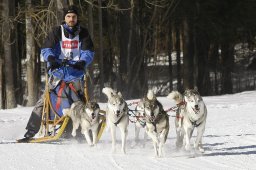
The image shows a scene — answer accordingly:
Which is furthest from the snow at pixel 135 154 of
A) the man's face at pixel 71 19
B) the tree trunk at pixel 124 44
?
the tree trunk at pixel 124 44

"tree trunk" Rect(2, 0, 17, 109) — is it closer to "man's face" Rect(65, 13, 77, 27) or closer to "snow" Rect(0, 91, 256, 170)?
"snow" Rect(0, 91, 256, 170)

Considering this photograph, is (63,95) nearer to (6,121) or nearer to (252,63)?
(6,121)

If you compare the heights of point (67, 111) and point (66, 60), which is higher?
point (66, 60)

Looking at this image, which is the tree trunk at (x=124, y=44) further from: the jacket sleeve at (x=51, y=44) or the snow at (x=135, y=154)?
the jacket sleeve at (x=51, y=44)

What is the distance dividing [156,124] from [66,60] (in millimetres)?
1872

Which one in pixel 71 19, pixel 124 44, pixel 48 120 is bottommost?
pixel 48 120

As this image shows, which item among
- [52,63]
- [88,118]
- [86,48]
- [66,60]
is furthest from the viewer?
[86,48]

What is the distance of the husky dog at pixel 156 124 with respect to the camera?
22.0 feet

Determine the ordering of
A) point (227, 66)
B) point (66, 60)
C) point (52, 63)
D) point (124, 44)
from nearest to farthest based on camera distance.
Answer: point (52, 63)
point (66, 60)
point (124, 44)
point (227, 66)

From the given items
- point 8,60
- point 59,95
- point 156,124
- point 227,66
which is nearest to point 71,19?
point 59,95

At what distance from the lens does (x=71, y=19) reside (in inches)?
310

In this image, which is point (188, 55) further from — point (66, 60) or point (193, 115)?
point (193, 115)

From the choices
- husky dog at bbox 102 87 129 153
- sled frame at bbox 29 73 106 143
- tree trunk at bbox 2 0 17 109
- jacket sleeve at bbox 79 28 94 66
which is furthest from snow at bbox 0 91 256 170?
tree trunk at bbox 2 0 17 109

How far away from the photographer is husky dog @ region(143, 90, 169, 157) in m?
6.71
